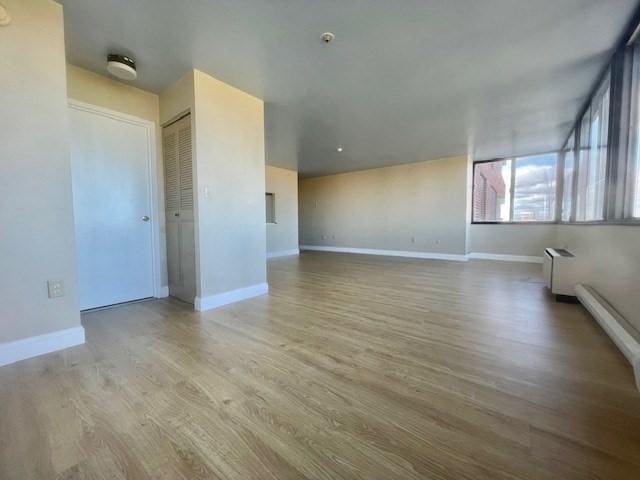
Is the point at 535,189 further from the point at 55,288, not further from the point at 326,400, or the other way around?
the point at 55,288

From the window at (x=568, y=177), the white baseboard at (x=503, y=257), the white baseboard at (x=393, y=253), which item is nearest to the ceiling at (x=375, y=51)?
the window at (x=568, y=177)

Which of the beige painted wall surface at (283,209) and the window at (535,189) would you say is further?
the beige painted wall surface at (283,209)

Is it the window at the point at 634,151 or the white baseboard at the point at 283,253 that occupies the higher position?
the window at the point at 634,151

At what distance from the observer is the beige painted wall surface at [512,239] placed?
5852 millimetres

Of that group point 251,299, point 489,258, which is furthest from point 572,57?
point 489,258

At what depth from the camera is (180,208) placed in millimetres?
3061

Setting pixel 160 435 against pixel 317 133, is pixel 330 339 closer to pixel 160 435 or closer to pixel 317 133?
pixel 160 435

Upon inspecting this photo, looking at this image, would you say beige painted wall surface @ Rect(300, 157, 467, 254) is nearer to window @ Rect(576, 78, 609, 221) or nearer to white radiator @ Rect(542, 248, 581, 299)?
window @ Rect(576, 78, 609, 221)

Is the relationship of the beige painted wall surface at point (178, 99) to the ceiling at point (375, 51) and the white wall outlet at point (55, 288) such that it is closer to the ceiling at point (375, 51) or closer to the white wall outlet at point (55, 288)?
the ceiling at point (375, 51)

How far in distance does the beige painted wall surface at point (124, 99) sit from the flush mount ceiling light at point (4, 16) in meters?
0.95

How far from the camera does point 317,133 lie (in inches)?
181

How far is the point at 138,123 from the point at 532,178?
7.36m

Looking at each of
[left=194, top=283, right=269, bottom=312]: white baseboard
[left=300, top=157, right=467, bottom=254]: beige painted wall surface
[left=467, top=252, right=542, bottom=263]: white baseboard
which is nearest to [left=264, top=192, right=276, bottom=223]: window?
[left=300, top=157, right=467, bottom=254]: beige painted wall surface

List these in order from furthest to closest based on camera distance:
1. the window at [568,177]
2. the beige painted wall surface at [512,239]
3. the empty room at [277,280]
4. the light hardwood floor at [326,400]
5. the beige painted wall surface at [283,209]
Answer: the beige painted wall surface at [283,209], the beige painted wall surface at [512,239], the window at [568,177], the empty room at [277,280], the light hardwood floor at [326,400]
